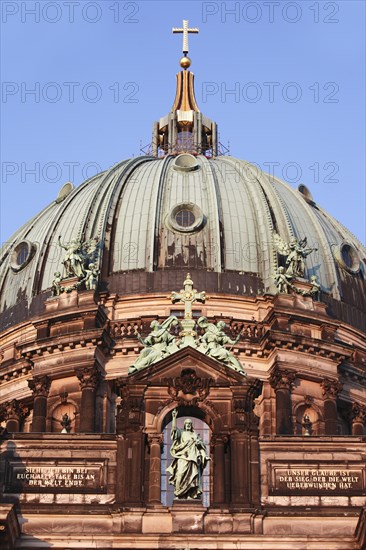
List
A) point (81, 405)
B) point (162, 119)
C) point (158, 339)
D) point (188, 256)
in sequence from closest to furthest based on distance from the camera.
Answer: point (158, 339), point (81, 405), point (188, 256), point (162, 119)

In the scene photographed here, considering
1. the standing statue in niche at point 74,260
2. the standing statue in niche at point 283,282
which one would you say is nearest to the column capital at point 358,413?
the standing statue in niche at point 283,282

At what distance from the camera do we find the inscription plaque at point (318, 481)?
2121 inches

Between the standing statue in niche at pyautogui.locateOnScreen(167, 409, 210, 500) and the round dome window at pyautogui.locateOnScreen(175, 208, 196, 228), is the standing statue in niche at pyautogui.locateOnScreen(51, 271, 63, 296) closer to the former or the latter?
the round dome window at pyautogui.locateOnScreen(175, 208, 196, 228)

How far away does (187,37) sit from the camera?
3622 inches

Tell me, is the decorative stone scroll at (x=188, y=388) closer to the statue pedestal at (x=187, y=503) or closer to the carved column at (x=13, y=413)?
the statue pedestal at (x=187, y=503)

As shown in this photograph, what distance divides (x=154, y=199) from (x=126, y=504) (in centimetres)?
2527

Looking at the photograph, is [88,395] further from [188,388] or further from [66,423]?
[188,388]

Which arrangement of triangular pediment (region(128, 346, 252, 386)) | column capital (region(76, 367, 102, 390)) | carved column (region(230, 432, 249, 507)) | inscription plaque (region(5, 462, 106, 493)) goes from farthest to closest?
column capital (region(76, 367, 102, 390)) → triangular pediment (region(128, 346, 252, 386)) → inscription plaque (region(5, 462, 106, 493)) → carved column (region(230, 432, 249, 507))

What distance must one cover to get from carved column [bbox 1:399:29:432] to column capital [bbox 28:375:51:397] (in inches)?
66.7

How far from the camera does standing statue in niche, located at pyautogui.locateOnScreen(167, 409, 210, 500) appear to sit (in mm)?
53219

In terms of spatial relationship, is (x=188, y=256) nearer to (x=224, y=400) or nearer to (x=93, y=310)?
(x=93, y=310)

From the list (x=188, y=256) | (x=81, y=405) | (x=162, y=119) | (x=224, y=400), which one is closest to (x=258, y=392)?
(x=224, y=400)

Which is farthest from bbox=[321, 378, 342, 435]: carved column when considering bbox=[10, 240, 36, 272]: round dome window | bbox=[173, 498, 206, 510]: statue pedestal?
bbox=[10, 240, 36, 272]: round dome window

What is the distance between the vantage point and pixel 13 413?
227 feet
